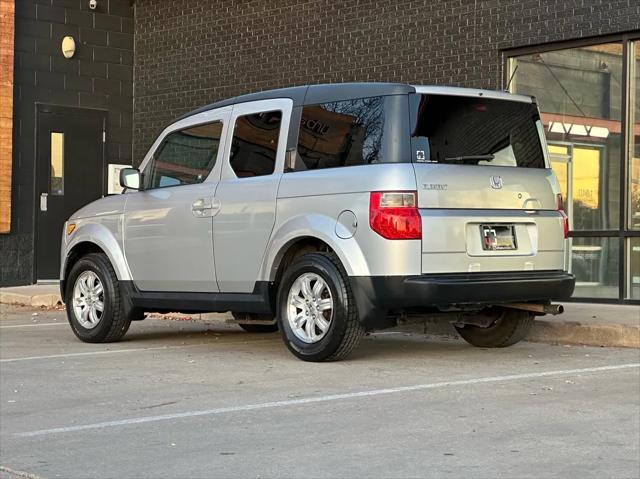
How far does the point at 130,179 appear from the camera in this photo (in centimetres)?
930

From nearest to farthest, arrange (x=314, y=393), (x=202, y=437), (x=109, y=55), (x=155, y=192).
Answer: (x=202, y=437) → (x=314, y=393) → (x=155, y=192) → (x=109, y=55)

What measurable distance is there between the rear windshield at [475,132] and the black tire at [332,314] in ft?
3.35

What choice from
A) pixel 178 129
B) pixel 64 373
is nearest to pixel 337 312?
pixel 64 373

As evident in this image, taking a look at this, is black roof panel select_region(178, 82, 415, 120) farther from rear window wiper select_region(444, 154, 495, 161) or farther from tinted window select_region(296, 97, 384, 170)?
rear window wiper select_region(444, 154, 495, 161)

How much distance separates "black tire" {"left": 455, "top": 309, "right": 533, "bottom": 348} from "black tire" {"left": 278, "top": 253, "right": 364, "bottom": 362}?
A: 1678 mm

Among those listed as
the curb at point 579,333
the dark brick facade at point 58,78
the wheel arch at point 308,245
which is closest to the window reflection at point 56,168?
the dark brick facade at point 58,78

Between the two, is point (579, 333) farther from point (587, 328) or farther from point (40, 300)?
point (40, 300)

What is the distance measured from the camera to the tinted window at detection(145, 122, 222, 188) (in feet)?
28.9

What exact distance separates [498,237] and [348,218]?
3.83 feet

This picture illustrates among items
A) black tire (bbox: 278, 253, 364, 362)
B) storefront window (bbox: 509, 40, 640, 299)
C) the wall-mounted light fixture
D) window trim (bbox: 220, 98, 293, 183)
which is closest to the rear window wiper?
black tire (bbox: 278, 253, 364, 362)

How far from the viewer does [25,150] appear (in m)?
16.8

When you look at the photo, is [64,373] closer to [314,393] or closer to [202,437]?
[314,393]

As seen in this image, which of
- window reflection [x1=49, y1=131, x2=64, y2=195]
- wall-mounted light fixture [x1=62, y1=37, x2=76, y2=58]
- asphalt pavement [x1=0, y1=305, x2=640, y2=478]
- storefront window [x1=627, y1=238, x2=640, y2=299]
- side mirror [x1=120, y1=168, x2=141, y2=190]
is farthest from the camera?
wall-mounted light fixture [x1=62, y1=37, x2=76, y2=58]

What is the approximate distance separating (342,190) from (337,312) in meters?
0.89
